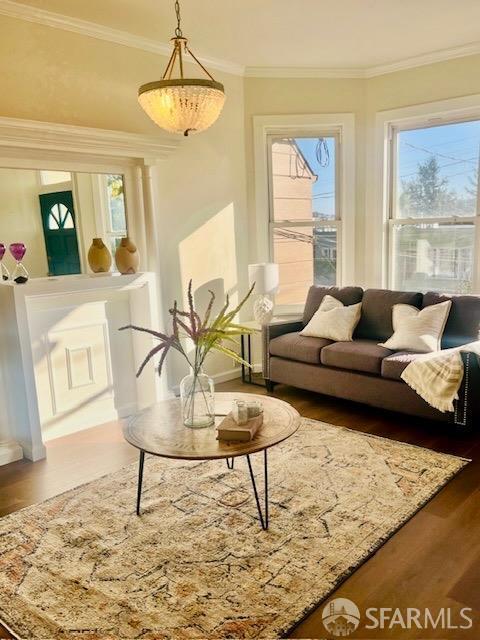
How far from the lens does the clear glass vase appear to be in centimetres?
258

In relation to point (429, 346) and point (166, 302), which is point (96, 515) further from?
point (429, 346)

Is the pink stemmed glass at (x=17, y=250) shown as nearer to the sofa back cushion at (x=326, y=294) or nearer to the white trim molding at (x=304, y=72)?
the sofa back cushion at (x=326, y=294)

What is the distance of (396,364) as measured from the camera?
3.59 m

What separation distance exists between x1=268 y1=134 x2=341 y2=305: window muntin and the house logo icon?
137 inches

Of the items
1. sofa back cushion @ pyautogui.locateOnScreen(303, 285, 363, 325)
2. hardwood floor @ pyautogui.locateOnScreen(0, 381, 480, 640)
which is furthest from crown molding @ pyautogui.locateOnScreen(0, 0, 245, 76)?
hardwood floor @ pyautogui.locateOnScreen(0, 381, 480, 640)

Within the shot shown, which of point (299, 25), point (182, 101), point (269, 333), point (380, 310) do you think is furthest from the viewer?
point (269, 333)

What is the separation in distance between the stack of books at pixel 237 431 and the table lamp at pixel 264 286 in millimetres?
2338

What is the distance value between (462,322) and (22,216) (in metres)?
3.19

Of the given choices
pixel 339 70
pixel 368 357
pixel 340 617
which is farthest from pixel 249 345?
pixel 340 617

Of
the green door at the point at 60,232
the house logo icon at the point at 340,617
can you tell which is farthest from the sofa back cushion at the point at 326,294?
the house logo icon at the point at 340,617

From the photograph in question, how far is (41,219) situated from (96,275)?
21.8 inches

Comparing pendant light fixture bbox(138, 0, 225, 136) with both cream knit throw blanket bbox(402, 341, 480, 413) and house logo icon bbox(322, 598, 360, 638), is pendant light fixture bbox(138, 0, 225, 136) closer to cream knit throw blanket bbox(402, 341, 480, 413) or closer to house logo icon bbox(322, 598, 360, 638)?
cream knit throw blanket bbox(402, 341, 480, 413)

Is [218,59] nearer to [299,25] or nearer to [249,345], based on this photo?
[299,25]

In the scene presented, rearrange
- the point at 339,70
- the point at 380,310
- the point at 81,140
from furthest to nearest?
the point at 339,70, the point at 380,310, the point at 81,140
